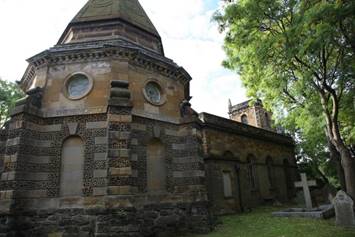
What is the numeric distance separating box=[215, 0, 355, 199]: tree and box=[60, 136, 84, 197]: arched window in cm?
798

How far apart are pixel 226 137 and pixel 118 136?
11.5m

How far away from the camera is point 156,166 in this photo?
468 inches

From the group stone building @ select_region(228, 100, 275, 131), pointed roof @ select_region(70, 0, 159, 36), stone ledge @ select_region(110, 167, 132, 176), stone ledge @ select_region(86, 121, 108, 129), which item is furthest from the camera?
stone building @ select_region(228, 100, 275, 131)

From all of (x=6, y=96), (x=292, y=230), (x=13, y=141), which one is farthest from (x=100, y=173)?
(x=6, y=96)

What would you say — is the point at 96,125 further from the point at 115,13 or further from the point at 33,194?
the point at 115,13

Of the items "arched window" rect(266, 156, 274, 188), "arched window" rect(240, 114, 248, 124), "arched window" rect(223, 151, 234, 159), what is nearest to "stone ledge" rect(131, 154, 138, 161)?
"arched window" rect(223, 151, 234, 159)

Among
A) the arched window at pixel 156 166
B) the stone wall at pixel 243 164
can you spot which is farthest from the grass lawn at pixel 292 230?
the stone wall at pixel 243 164

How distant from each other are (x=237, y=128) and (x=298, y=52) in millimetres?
11532

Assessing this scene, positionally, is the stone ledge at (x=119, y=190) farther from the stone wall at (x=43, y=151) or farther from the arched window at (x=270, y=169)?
the arched window at (x=270, y=169)

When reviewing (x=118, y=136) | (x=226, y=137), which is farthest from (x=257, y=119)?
(x=118, y=136)

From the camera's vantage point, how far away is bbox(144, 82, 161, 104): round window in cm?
1255

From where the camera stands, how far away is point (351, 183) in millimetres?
12070

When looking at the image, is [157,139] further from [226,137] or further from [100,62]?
[226,137]

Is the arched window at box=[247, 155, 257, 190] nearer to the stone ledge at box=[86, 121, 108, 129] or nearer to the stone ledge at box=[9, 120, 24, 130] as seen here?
the stone ledge at box=[86, 121, 108, 129]
